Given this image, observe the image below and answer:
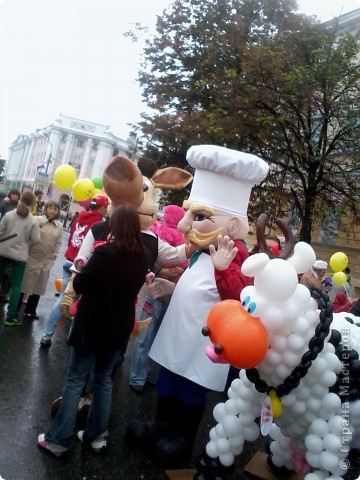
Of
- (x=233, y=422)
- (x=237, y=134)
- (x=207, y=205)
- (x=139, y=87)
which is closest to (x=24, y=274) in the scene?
(x=207, y=205)

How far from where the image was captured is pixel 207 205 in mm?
3219

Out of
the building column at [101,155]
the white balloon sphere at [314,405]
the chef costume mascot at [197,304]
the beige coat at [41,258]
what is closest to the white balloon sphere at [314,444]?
the white balloon sphere at [314,405]

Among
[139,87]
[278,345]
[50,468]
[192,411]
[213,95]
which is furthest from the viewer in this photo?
[139,87]

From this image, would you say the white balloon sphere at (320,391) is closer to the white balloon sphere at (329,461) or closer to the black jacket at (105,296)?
the white balloon sphere at (329,461)

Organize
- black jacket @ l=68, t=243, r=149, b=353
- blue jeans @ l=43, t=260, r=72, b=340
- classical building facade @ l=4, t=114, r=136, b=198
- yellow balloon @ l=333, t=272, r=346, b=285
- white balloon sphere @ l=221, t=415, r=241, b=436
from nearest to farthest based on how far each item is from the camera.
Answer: white balloon sphere @ l=221, t=415, r=241, b=436, black jacket @ l=68, t=243, r=149, b=353, blue jeans @ l=43, t=260, r=72, b=340, yellow balloon @ l=333, t=272, r=346, b=285, classical building facade @ l=4, t=114, r=136, b=198

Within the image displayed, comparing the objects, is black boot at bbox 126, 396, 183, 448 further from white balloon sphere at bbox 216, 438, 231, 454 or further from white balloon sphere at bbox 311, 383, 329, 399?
white balloon sphere at bbox 311, 383, 329, 399

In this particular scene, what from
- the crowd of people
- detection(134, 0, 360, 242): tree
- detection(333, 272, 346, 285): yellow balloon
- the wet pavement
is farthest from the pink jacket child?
detection(134, 0, 360, 242): tree

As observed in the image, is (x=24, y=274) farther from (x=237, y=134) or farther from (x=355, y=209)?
(x=355, y=209)

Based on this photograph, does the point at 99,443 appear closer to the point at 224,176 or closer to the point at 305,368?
the point at 305,368

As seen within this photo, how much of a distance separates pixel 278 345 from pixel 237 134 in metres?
11.0

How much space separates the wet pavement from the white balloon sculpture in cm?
102

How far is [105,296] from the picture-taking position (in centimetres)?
280

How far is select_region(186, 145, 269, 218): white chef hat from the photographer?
3.14 m

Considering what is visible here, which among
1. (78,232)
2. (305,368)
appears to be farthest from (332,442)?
(78,232)
